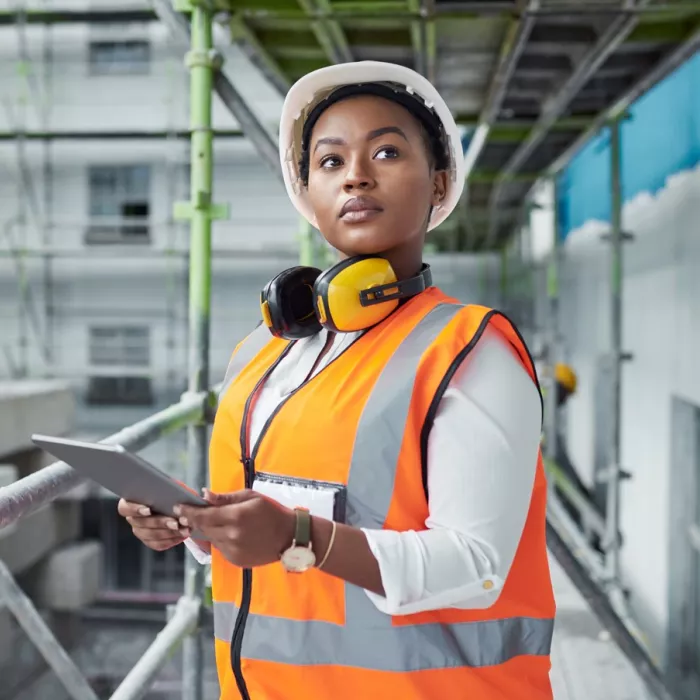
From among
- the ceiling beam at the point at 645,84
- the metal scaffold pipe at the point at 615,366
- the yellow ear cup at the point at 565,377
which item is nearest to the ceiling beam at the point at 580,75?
the ceiling beam at the point at 645,84

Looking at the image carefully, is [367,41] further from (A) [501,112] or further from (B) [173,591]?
(B) [173,591]

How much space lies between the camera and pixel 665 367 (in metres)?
3.54

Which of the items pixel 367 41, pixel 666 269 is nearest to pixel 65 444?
pixel 367 41

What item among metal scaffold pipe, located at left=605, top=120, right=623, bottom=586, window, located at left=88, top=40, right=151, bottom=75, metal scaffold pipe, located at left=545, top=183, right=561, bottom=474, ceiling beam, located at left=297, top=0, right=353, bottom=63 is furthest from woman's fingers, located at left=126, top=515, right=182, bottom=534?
window, located at left=88, top=40, right=151, bottom=75

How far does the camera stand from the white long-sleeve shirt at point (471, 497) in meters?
0.79

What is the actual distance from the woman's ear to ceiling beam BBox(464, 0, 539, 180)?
77 cm

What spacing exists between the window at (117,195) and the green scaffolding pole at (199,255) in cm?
823

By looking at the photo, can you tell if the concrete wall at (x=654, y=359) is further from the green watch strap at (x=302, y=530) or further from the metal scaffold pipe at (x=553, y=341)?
the green watch strap at (x=302, y=530)

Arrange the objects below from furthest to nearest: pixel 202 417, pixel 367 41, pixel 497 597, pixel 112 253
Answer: pixel 112 253 → pixel 367 41 → pixel 202 417 → pixel 497 597

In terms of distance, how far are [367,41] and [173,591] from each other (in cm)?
828

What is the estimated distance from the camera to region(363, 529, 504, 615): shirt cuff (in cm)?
78

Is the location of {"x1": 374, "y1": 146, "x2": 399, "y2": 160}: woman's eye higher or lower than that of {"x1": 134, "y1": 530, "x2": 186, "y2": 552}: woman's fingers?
higher

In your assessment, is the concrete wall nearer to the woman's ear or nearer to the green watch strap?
the woman's ear

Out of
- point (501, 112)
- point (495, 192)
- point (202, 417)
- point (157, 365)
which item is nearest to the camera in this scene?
point (202, 417)
